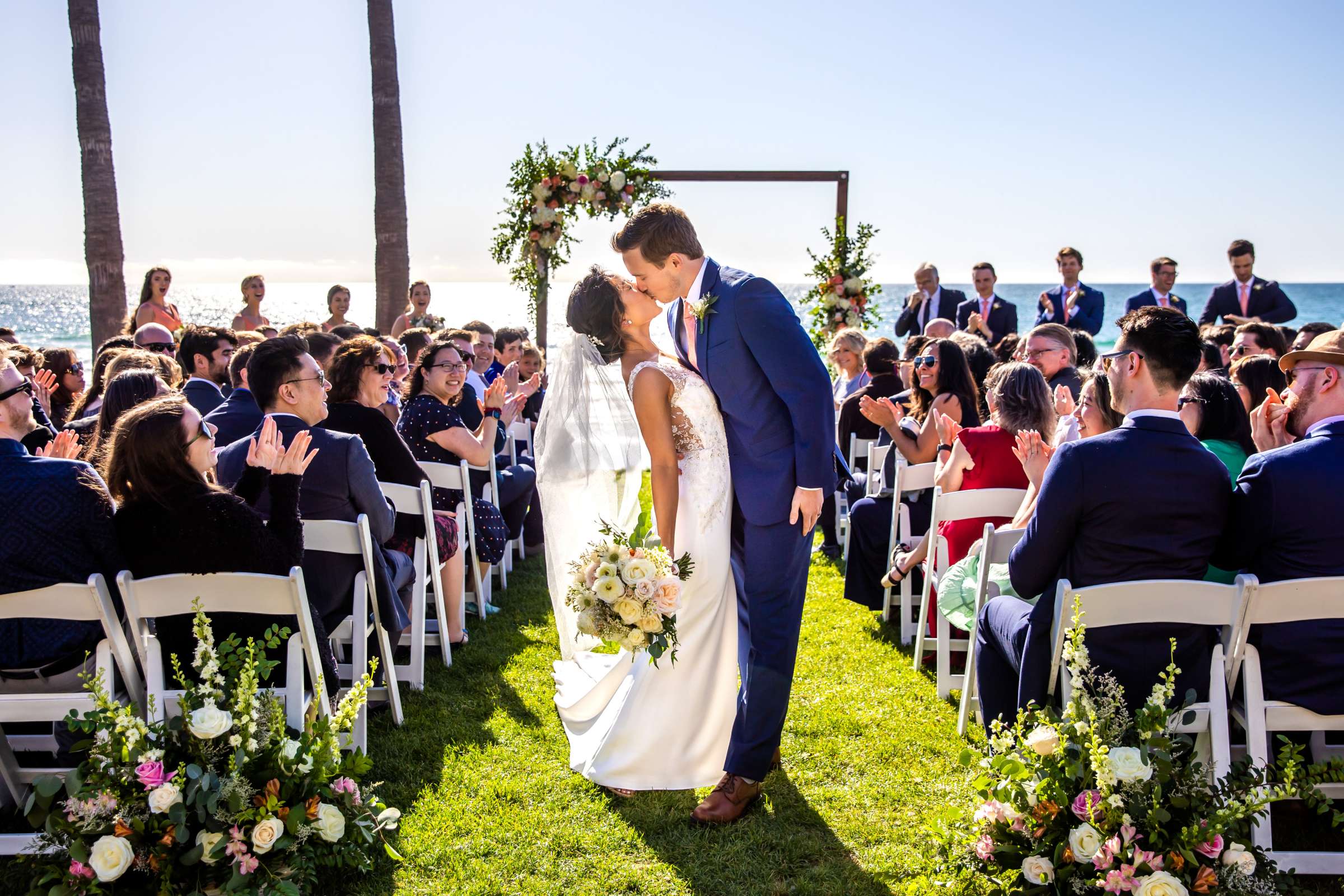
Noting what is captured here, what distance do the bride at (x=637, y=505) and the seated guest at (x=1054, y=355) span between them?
122 inches

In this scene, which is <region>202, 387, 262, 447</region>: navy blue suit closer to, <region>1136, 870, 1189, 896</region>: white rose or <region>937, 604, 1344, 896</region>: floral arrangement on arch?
<region>937, 604, 1344, 896</region>: floral arrangement on arch

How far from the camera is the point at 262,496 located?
446cm

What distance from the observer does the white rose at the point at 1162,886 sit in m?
2.58

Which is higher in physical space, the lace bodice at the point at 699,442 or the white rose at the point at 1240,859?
the lace bodice at the point at 699,442

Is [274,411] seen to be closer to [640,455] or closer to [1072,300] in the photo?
[640,455]

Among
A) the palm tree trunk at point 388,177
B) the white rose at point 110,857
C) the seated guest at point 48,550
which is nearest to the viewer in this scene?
the white rose at point 110,857

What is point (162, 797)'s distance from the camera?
2.78 meters

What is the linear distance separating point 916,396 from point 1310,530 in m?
3.07

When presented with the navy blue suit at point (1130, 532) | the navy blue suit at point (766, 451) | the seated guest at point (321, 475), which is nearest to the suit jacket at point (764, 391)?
the navy blue suit at point (766, 451)

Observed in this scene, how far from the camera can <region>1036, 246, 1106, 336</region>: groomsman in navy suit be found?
10320mm

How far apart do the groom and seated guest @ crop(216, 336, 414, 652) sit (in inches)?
66.9

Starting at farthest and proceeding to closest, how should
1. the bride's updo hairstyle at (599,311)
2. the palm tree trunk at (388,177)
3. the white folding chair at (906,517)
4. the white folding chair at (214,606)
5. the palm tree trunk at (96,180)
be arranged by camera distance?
the palm tree trunk at (388,177) < the palm tree trunk at (96,180) < the white folding chair at (906,517) < the bride's updo hairstyle at (599,311) < the white folding chair at (214,606)

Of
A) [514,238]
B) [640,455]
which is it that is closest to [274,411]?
[640,455]

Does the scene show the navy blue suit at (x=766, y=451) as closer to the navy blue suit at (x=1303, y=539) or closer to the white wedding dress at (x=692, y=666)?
the white wedding dress at (x=692, y=666)
